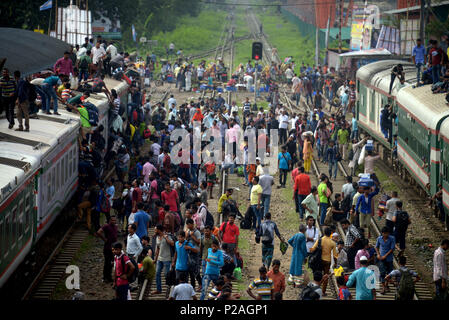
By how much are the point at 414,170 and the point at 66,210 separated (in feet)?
33.1

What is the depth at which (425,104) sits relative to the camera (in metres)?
22.8

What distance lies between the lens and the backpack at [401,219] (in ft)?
56.2

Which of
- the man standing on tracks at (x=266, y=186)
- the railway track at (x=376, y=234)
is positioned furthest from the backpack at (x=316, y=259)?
the man standing on tracks at (x=266, y=186)

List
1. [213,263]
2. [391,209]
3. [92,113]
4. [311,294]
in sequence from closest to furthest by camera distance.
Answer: [311,294] < [213,263] < [391,209] < [92,113]

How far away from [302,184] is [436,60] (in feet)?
22.9

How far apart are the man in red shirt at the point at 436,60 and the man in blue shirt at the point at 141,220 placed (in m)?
11.7

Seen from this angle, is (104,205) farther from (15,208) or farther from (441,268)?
(441,268)

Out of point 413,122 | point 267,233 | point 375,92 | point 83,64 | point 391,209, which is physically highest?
point 83,64

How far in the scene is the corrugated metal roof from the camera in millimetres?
28047

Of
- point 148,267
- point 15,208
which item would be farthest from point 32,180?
point 148,267

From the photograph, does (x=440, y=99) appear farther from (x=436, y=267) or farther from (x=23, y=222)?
(x=23, y=222)

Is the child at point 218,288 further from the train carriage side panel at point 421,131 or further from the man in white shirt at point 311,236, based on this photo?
the train carriage side panel at point 421,131

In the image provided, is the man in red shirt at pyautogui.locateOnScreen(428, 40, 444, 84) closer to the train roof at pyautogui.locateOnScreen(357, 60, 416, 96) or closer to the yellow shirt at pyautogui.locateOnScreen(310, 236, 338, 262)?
the train roof at pyautogui.locateOnScreen(357, 60, 416, 96)
